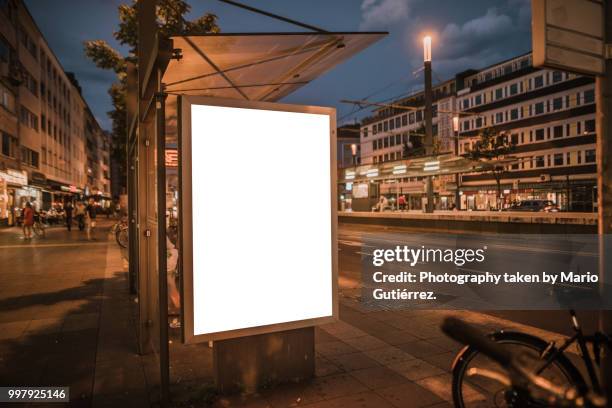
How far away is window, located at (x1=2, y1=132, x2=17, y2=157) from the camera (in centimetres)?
3115

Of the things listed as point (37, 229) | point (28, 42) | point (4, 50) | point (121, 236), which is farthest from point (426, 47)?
point (28, 42)

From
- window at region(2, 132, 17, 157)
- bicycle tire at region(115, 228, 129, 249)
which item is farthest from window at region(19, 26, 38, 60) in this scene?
bicycle tire at region(115, 228, 129, 249)

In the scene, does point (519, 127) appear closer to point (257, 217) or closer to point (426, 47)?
point (426, 47)

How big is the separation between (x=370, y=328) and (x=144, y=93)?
376 centimetres

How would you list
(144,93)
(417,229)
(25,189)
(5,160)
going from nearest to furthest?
(144,93), (417,229), (5,160), (25,189)

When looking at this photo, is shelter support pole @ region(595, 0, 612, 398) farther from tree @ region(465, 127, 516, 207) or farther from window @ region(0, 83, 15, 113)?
tree @ region(465, 127, 516, 207)

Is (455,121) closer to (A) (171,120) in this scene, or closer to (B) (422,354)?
(A) (171,120)

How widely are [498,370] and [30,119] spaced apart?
43288 mm

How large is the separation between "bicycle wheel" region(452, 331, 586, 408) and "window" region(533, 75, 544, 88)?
61592mm

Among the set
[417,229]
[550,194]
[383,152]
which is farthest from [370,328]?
[383,152]

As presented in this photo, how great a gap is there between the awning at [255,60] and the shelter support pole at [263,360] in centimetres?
299

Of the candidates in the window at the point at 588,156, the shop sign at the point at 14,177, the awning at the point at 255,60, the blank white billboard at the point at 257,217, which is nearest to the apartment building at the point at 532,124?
the window at the point at 588,156

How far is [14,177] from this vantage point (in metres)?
29.6

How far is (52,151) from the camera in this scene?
4644 cm
